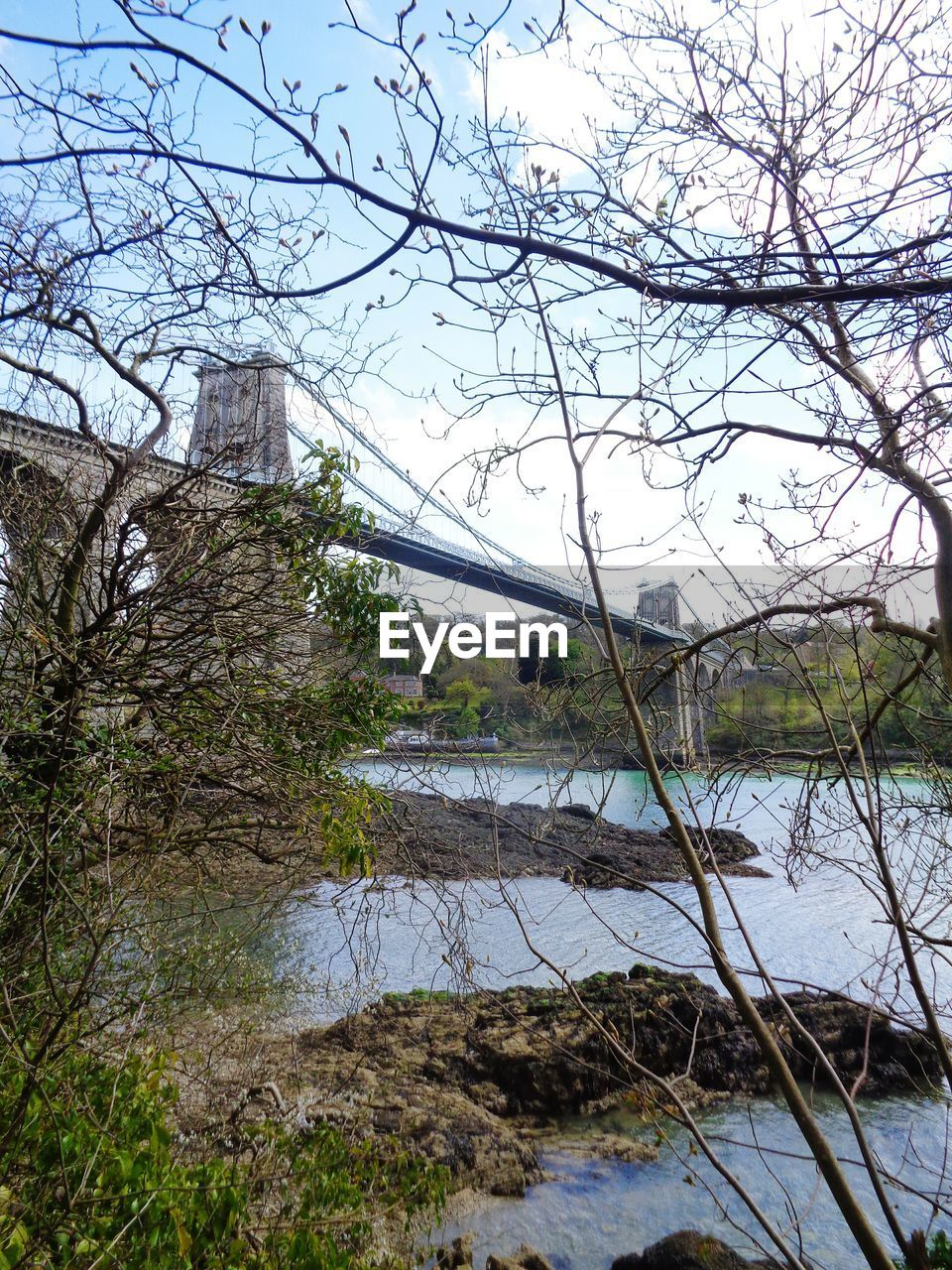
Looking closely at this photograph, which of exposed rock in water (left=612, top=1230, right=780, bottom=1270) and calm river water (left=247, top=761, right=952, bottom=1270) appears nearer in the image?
calm river water (left=247, top=761, right=952, bottom=1270)

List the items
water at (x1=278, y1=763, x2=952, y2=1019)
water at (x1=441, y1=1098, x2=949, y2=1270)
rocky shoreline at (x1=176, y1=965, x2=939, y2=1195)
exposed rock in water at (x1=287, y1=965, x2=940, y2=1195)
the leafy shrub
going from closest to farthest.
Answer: the leafy shrub
water at (x1=441, y1=1098, x2=949, y2=1270)
rocky shoreline at (x1=176, y1=965, x2=939, y2=1195)
exposed rock in water at (x1=287, y1=965, x2=940, y2=1195)
water at (x1=278, y1=763, x2=952, y2=1019)

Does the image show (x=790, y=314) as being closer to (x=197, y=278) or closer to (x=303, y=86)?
(x=303, y=86)

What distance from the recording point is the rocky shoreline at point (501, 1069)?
382 cm

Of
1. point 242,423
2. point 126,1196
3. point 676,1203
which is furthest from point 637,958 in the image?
point 126,1196

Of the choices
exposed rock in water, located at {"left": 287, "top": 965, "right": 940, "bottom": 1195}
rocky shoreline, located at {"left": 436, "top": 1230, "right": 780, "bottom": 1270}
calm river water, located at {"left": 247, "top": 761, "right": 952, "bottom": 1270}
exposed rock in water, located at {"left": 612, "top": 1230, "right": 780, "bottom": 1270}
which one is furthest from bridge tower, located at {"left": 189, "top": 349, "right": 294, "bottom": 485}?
exposed rock in water, located at {"left": 612, "top": 1230, "right": 780, "bottom": 1270}

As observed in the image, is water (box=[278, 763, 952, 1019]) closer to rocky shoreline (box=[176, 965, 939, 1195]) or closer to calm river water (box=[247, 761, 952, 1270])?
calm river water (box=[247, 761, 952, 1270])

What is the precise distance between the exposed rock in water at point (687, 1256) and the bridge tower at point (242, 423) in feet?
9.97

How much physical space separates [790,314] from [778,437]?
215 millimetres

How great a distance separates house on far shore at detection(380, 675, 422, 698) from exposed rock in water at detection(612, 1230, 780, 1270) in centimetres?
232

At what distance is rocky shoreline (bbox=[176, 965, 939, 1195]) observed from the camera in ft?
12.5

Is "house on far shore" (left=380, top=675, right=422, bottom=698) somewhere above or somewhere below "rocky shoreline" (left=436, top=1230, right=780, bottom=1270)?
above

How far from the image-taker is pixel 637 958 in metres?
6.95

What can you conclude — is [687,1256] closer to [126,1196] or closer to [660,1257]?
[660,1257]

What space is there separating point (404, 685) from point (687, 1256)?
247 centimetres
